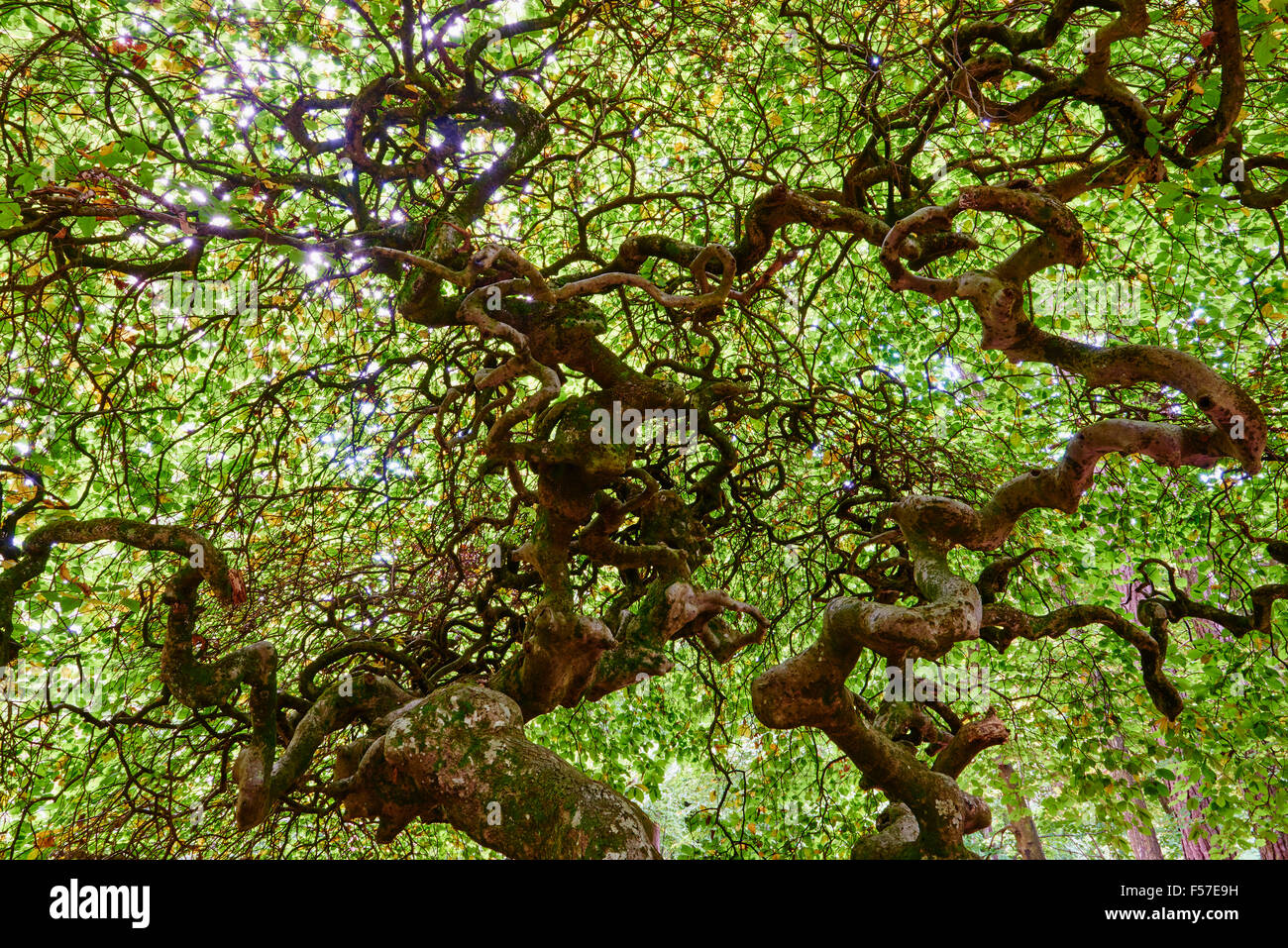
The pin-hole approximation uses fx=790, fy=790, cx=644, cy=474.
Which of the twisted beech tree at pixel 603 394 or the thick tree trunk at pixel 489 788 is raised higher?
the twisted beech tree at pixel 603 394

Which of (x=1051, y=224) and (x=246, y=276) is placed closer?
(x=1051, y=224)

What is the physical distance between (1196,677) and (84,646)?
11.8 meters

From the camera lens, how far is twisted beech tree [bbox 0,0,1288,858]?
4.43 metres

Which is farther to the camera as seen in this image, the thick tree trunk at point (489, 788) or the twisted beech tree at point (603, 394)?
the twisted beech tree at point (603, 394)

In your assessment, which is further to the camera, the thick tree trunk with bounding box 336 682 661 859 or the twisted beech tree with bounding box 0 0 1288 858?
the twisted beech tree with bounding box 0 0 1288 858

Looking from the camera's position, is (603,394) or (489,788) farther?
(603,394)

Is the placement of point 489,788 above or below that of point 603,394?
below

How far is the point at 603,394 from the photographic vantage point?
17.2 ft

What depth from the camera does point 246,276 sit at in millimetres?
6816

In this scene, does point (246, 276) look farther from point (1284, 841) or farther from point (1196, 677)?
point (1284, 841)

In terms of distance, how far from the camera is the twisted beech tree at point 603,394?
14.5 ft

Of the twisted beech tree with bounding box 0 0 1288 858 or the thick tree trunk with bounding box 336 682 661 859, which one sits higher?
the twisted beech tree with bounding box 0 0 1288 858
